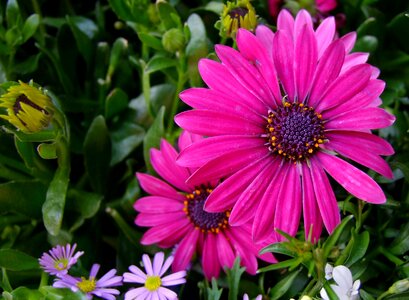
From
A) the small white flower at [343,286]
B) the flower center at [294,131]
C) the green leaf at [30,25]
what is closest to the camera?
the small white flower at [343,286]

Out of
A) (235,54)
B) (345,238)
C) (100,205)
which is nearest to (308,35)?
(235,54)

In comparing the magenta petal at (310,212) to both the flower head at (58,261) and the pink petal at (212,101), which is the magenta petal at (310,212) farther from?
the flower head at (58,261)

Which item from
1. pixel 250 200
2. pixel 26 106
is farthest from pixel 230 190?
pixel 26 106

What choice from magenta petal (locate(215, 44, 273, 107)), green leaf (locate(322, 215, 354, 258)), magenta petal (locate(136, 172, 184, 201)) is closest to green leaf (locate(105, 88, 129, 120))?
magenta petal (locate(136, 172, 184, 201))

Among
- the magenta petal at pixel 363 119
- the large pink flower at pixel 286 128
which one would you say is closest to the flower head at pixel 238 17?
the large pink flower at pixel 286 128

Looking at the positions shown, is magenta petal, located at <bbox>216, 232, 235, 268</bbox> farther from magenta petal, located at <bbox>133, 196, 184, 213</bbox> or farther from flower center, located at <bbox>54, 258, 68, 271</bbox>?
flower center, located at <bbox>54, 258, 68, 271</bbox>
